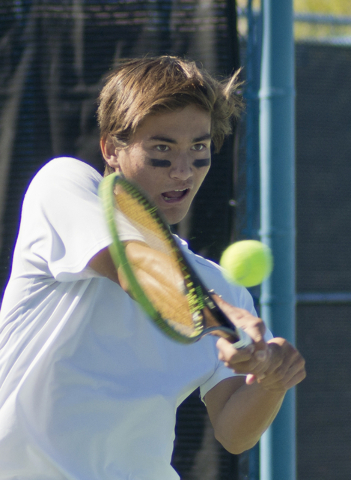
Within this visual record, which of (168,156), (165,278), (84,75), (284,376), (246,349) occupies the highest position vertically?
(84,75)

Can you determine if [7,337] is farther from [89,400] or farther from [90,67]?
[90,67]

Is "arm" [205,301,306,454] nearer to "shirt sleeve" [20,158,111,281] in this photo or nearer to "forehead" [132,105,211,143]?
"shirt sleeve" [20,158,111,281]

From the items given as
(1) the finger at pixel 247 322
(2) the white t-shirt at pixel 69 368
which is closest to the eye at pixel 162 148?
(2) the white t-shirt at pixel 69 368

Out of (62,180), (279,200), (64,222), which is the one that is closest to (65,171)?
(62,180)

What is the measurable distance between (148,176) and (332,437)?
7.59 ft

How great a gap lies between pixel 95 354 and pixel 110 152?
22.0 inches

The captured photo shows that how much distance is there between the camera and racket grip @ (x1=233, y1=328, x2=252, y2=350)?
1.01 metres

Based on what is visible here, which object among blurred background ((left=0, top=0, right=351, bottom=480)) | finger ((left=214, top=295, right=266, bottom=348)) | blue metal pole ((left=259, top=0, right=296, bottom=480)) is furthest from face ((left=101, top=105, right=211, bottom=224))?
blurred background ((left=0, top=0, right=351, bottom=480))

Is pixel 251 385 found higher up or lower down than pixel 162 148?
lower down

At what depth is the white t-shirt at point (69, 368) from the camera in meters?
1.20

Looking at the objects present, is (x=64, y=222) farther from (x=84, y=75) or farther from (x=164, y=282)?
(x=84, y=75)

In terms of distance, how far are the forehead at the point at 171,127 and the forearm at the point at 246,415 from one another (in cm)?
63

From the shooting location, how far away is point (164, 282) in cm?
108

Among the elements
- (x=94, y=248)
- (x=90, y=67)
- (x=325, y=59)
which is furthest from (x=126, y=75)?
(x=325, y=59)
